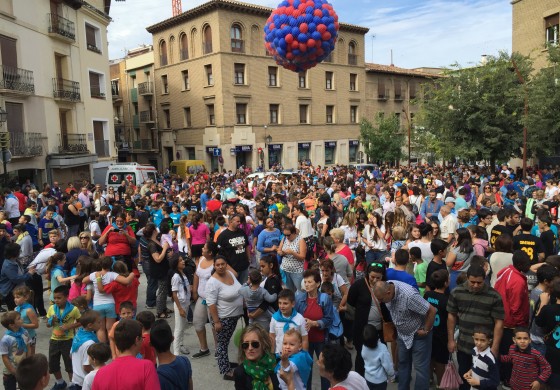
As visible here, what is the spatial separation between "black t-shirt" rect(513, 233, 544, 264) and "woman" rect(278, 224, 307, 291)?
296cm

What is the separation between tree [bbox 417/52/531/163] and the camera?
68.8 feet

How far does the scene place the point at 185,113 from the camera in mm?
37312

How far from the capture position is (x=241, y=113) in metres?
35.2

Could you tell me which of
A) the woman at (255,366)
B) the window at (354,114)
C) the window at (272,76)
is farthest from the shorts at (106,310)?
the window at (354,114)

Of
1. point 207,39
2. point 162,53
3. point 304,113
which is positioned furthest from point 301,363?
point 162,53

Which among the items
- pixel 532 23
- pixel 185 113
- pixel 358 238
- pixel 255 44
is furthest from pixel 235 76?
pixel 358 238

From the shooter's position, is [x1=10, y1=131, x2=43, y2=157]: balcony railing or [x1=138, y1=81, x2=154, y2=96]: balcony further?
[x1=138, y1=81, x2=154, y2=96]: balcony

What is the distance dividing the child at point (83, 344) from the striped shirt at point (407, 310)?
10.1 feet

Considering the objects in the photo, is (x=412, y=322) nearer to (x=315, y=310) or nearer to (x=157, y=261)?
(x=315, y=310)

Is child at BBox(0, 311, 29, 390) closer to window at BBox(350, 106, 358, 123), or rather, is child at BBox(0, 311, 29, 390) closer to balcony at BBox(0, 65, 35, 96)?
balcony at BBox(0, 65, 35, 96)

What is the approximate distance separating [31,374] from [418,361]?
11.5 ft

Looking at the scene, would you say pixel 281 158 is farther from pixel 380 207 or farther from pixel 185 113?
pixel 380 207

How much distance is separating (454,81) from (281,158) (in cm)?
1753

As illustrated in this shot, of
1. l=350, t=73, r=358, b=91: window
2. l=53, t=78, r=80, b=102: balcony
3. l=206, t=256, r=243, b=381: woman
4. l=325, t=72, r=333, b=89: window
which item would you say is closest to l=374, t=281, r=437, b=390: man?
l=206, t=256, r=243, b=381: woman
